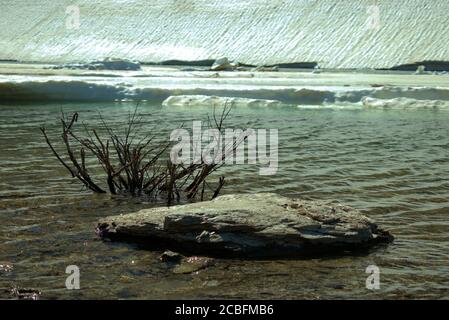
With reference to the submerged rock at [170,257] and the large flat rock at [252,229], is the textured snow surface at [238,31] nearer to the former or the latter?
the large flat rock at [252,229]

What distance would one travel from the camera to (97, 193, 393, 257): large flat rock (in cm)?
348

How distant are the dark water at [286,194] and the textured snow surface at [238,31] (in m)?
16.0

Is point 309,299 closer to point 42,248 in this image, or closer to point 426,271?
point 426,271

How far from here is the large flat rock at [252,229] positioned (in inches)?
137

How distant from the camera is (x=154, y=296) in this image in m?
2.92

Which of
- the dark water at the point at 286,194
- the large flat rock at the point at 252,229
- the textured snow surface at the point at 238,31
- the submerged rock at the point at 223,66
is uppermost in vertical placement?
the textured snow surface at the point at 238,31

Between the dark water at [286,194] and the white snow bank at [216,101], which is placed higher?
the white snow bank at [216,101]

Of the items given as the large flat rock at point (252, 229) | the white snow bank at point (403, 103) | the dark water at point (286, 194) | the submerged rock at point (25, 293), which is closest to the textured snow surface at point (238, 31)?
the white snow bank at point (403, 103)

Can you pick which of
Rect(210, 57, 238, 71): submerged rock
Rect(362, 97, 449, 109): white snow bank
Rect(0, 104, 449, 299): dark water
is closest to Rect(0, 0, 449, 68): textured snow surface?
Rect(210, 57, 238, 71): submerged rock

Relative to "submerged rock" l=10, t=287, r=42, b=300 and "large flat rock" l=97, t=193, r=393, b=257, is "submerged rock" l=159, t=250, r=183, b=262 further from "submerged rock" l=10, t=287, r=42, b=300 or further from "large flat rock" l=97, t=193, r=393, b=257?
"submerged rock" l=10, t=287, r=42, b=300

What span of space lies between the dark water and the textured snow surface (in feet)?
52.6
